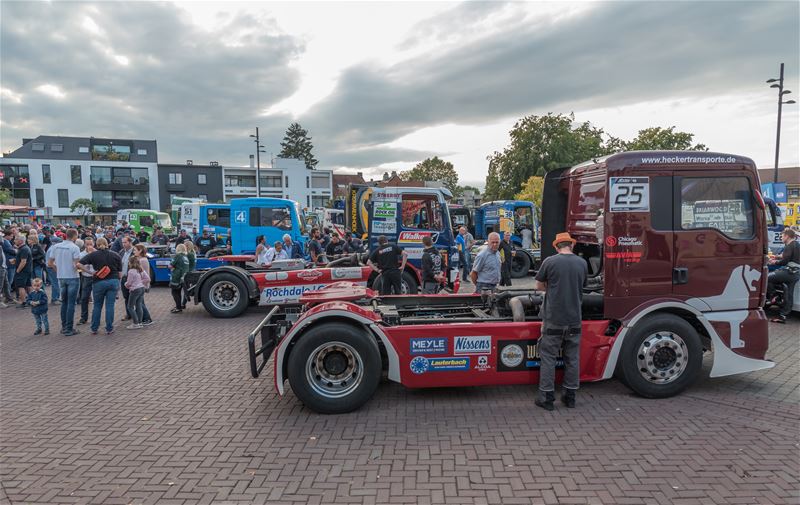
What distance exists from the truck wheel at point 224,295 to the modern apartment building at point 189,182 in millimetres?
57324

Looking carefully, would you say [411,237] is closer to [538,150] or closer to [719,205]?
[719,205]

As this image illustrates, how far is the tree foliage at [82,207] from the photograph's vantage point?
170 ft

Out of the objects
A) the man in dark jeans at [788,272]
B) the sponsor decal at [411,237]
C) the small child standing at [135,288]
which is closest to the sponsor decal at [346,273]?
the sponsor decal at [411,237]

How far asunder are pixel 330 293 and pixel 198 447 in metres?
2.41

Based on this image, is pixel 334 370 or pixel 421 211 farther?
pixel 421 211

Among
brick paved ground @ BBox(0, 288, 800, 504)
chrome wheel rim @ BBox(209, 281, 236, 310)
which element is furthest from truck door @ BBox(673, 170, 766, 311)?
chrome wheel rim @ BBox(209, 281, 236, 310)

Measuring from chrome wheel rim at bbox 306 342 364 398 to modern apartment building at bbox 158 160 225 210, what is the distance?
2482 inches

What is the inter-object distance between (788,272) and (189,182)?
66292mm

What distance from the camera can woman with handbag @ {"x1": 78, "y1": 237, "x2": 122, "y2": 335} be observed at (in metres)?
8.27

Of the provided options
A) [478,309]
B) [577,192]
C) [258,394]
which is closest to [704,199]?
[577,192]

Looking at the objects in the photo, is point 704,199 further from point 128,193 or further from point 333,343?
point 128,193

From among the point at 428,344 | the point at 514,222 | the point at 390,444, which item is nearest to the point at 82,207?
the point at 514,222

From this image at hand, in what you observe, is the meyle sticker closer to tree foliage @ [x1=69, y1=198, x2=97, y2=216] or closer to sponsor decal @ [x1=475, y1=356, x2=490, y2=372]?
sponsor decal @ [x1=475, y1=356, x2=490, y2=372]

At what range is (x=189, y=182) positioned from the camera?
6281 centimetres
